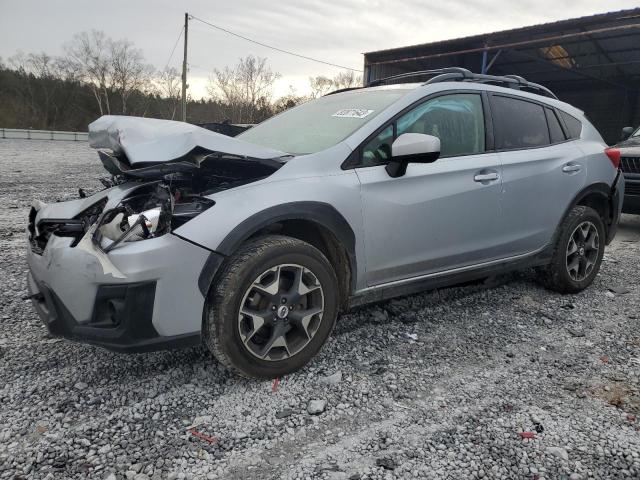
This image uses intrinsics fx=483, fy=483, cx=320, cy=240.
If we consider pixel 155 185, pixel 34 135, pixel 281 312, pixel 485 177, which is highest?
pixel 34 135

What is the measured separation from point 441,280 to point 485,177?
0.77 meters

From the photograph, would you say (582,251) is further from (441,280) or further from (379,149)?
(379,149)

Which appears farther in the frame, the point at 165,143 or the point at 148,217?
the point at 165,143

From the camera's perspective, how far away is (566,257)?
13.2ft

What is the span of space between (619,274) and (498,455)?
12.1 feet

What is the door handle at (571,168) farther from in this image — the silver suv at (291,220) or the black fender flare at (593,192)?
the black fender flare at (593,192)

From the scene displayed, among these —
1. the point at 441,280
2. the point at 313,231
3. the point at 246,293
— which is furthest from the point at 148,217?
the point at 441,280

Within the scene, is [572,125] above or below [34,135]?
below

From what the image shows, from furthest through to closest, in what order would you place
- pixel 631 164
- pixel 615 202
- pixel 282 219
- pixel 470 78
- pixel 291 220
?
pixel 631 164, pixel 615 202, pixel 470 78, pixel 291 220, pixel 282 219

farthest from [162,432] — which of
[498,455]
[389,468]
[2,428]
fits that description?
[498,455]

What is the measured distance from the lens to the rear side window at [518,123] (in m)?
3.58

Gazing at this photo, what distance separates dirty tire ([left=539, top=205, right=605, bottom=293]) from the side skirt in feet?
0.35

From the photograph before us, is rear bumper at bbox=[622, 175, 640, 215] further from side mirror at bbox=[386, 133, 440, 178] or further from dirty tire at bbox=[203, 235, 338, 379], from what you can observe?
dirty tire at bbox=[203, 235, 338, 379]

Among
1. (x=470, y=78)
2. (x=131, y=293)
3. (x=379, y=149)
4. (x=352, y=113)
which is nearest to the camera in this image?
(x=131, y=293)
